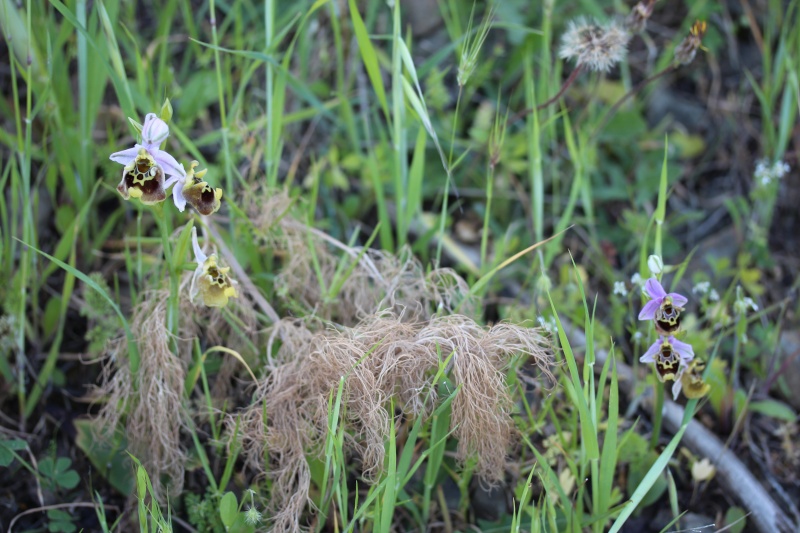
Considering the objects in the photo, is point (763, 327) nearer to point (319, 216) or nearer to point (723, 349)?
point (723, 349)

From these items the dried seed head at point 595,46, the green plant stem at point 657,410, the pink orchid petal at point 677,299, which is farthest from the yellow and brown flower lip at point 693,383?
the dried seed head at point 595,46

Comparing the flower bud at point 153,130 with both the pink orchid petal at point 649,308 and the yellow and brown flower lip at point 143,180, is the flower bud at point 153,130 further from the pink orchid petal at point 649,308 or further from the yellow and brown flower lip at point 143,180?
the pink orchid petal at point 649,308

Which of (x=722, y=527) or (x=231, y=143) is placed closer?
(x=722, y=527)

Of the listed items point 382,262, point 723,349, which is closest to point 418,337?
point 382,262

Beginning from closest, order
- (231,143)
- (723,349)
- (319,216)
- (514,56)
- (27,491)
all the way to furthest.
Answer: (27,491)
(231,143)
(723,349)
(319,216)
(514,56)

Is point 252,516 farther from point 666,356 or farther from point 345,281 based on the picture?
point 666,356

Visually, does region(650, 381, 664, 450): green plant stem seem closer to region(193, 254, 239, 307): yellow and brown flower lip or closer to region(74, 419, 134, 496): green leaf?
region(193, 254, 239, 307): yellow and brown flower lip
